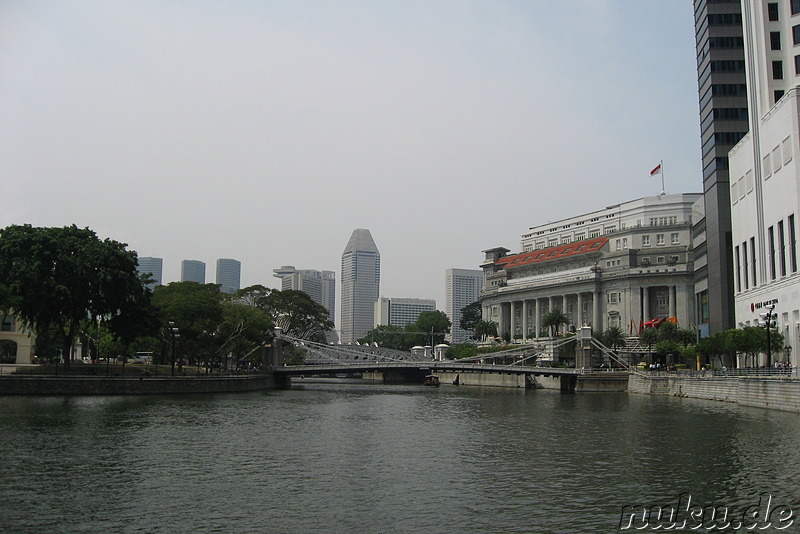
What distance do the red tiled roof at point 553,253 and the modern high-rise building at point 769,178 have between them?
66821 millimetres

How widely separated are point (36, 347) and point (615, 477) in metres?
107

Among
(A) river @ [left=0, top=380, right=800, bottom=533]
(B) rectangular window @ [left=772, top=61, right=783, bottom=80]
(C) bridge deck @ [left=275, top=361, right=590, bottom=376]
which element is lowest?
(A) river @ [left=0, top=380, right=800, bottom=533]

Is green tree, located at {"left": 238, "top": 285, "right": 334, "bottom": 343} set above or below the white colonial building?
below

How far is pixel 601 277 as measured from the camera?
155 metres

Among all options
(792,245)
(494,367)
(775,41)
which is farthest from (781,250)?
(494,367)

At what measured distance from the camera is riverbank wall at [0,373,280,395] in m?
67.6

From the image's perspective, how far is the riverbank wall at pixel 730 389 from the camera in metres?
58.1

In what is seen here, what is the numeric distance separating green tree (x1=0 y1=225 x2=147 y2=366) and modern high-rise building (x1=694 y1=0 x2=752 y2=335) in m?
70.2

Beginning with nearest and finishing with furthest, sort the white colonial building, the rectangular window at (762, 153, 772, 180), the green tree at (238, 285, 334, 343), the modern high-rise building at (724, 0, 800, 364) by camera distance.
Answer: the modern high-rise building at (724, 0, 800, 364), the rectangular window at (762, 153, 772, 180), the green tree at (238, 285, 334, 343), the white colonial building

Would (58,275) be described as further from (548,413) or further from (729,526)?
(729,526)

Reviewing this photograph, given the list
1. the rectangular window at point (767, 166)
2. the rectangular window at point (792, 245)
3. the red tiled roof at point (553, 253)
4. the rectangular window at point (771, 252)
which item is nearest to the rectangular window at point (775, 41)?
the rectangular window at point (767, 166)

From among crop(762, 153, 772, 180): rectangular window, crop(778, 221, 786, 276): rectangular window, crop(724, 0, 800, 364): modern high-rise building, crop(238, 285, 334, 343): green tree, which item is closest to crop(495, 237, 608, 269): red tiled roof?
crop(238, 285, 334, 343): green tree

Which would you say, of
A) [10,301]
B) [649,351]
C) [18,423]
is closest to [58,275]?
[10,301]

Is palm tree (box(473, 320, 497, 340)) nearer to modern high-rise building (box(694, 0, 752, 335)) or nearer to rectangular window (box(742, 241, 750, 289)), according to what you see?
modern high-rise building (box(694, 0, 752, 335))
